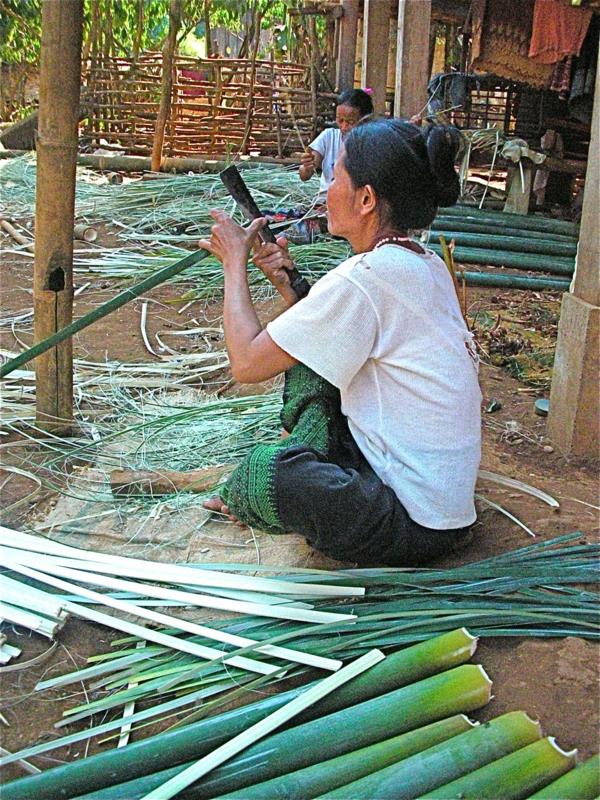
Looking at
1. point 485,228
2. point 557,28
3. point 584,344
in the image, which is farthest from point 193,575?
point 557,28

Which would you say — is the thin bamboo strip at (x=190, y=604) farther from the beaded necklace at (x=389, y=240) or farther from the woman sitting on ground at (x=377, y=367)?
the beaded necklace at (x=389, y=240)

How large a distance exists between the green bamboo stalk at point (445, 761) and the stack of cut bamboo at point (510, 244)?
4.61 m

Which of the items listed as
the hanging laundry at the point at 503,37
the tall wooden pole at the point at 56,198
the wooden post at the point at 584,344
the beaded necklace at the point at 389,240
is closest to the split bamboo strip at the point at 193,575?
the beaded necklace at the point at 389,240

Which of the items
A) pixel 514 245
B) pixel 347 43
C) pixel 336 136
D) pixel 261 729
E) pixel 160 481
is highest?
pixel 347 43

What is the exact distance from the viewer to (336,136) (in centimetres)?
617

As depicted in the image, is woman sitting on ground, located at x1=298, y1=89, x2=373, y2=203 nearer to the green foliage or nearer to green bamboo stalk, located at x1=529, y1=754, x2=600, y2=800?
green bamboo stalk, located at x1=529, y1=754, x2=600, y2=800

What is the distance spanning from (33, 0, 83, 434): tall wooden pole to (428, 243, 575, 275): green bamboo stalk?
3.63 m

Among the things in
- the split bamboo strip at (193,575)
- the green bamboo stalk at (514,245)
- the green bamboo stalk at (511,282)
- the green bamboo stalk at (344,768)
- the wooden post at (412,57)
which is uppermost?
the wooden post at (412,57)

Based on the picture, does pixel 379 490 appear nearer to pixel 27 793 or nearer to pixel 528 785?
pixel 528 785

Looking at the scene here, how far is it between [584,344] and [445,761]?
6.53 feet

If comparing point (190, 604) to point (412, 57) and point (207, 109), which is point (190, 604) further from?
point (207, 109)

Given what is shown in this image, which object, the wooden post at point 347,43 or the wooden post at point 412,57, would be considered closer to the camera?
the wooden post at point 412,57

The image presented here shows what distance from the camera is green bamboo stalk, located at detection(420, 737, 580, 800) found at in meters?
1.37

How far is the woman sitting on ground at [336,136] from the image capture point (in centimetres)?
538
